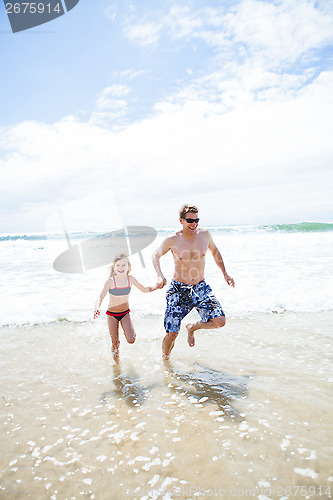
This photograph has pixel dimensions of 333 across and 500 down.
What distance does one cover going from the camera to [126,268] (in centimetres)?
482

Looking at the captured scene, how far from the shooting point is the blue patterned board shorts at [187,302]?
14.1 ft

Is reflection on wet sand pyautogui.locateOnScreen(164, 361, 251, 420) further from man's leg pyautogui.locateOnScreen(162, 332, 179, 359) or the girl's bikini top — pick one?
the girl's bikini top

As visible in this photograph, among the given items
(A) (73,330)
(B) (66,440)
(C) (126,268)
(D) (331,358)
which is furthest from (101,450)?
(A) (73,330)

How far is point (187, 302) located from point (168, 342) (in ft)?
2.10

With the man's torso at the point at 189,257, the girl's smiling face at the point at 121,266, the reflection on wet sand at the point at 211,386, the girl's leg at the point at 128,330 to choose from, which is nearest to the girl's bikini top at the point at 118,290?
the girl's smiling face at the point at 121,266

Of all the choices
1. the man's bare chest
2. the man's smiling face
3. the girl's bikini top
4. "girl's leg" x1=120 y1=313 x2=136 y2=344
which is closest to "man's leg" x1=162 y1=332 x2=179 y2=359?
"girl's leg" x1=120 y1=313 x2=136 y2=344

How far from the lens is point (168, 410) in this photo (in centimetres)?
320

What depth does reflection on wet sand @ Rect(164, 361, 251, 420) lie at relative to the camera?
3330 mm

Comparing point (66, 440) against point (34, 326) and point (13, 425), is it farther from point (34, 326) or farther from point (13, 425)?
point (34, 326)

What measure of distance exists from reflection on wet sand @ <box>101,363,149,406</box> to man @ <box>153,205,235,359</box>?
0.72 meters

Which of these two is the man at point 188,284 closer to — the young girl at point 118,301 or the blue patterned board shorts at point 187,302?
the blue patterned board shorts at point 187,302

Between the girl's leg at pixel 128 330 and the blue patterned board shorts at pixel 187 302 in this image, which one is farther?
the girl's leg at pixel 128 330

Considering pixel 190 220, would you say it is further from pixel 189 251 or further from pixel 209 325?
pixel 209 325

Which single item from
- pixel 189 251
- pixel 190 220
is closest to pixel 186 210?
pixel 190 220
